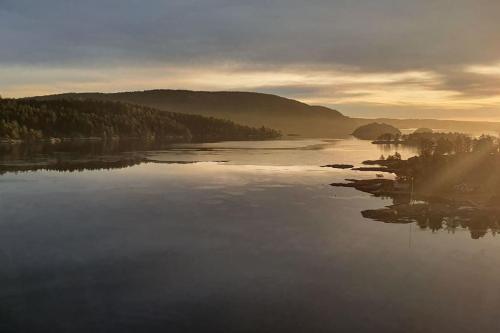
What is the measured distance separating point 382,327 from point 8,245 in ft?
117

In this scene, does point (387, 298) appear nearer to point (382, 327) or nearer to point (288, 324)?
point (382, 327)

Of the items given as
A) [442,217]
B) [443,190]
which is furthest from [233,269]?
[443,190]

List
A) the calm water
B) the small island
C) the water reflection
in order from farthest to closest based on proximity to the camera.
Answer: the small island
the water reflection
the calm water

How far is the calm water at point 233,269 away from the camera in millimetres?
32000

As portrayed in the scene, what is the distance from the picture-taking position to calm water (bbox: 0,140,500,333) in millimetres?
32000

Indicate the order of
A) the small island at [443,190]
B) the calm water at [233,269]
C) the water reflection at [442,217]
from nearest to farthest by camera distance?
the calm water at [233,269], the water reflection at [442,217], the small island at [443,190]

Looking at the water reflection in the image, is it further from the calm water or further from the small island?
the calm water

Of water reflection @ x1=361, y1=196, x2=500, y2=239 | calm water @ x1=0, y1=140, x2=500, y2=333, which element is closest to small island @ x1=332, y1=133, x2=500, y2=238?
water reflection @ x1=361, y1=196, x2=500, y2=239

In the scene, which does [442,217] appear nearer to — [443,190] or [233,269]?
[443,190]

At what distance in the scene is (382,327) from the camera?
31094 millimetres

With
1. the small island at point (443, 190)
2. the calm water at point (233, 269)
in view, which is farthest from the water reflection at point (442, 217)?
the calm water at point (233, 269)

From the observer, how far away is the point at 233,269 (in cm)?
4141

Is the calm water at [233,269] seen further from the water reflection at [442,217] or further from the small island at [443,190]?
the small island at [443,190]

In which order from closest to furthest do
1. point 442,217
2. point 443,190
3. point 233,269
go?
point 233,269, point 442,217, point 443,190
